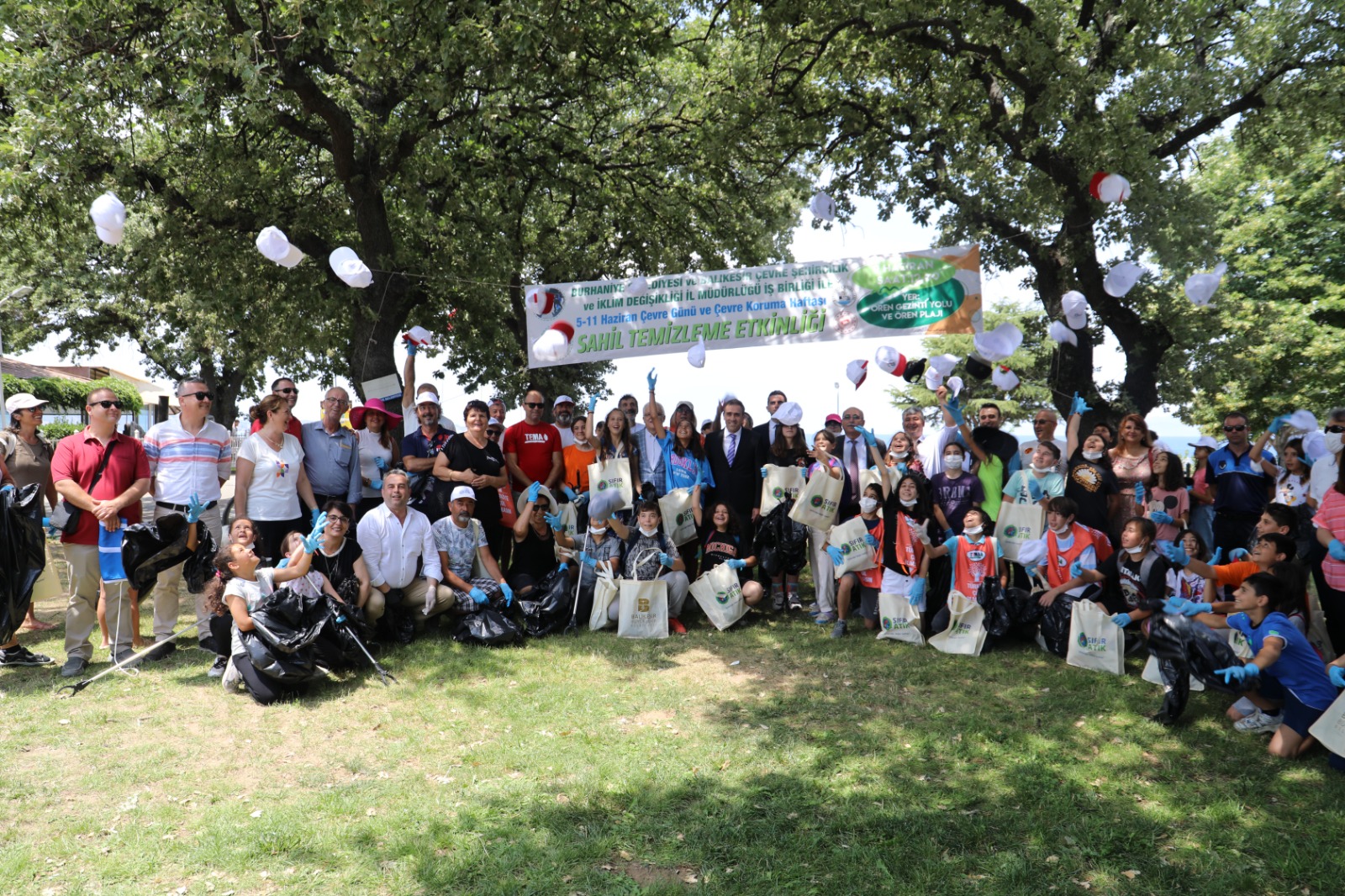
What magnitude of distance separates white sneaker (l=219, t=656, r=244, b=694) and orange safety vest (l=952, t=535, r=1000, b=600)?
200 inches

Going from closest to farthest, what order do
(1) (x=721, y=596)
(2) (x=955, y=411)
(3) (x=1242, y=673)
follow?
(3) (x=1242, y=673), (1) (x=721, y=596), (2) (x=955, y=411)

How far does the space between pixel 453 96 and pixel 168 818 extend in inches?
318

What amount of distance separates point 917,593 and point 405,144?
801 cm

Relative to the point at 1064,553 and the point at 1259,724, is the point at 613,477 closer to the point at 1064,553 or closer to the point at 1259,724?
the point at 1064,553

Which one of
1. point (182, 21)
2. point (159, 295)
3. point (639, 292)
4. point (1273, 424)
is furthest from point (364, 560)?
point (159, 295)

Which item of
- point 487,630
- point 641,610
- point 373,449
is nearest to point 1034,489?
point 641,610

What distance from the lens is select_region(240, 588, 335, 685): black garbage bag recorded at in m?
5.65

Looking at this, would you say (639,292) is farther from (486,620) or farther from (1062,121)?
(1062,121)

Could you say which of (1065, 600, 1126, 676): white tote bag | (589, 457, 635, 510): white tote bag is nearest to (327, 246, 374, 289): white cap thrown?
(589, 457, 635, 510): white tote bag

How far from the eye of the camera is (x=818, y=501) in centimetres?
765

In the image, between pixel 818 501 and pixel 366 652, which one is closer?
pixel 366 652

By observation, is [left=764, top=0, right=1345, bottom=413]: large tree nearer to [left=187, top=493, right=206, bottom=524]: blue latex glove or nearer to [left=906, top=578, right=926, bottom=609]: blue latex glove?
[left=906, top=578, right=926, bottom=609]: blue latex glove

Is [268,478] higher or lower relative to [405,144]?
lower

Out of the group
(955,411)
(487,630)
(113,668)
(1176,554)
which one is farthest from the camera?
(955,411)
